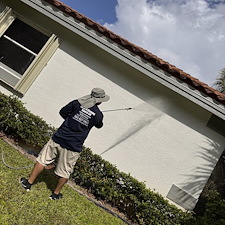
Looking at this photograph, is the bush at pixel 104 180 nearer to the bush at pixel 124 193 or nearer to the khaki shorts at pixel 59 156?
the bush at pixel 124 193

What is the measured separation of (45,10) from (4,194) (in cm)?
419

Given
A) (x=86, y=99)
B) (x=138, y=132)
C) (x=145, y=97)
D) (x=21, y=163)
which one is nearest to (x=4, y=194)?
(x=21, y=163)

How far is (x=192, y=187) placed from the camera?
5.43 metres

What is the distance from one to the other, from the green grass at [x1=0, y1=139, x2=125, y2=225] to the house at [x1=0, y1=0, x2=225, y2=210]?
53.4 inches

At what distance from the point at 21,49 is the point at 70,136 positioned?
402 centimetres

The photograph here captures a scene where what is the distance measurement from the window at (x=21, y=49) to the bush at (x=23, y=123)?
0.47m

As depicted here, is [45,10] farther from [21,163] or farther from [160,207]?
[160,207]

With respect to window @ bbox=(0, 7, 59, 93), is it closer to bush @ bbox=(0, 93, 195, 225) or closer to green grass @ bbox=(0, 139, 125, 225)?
bush @ bbox=(0, 93, 195, 225)

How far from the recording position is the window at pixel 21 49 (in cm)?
605

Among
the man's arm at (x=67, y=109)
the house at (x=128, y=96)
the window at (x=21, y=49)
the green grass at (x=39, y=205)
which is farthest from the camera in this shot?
the window at (x=21, y=49)

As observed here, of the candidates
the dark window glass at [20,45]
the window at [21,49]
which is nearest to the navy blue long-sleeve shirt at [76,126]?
the window at [21,49]

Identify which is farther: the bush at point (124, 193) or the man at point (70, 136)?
the bush at point (124, 193)

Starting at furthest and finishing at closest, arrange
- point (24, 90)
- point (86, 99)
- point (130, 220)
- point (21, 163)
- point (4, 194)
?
point (24, 90)
point (130, 220)
point (21, 163)
point (86, 99)
point (4, 194)

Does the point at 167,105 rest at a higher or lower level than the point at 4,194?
higher
